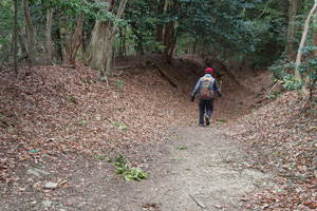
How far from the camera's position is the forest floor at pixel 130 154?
17.0 ft

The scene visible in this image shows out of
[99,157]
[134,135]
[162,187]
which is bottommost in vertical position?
[134,135]

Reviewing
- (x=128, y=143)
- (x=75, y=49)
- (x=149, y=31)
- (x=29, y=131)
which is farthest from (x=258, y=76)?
(x=29, y=131)

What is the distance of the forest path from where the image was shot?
5105 mm

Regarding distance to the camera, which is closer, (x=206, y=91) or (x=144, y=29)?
(x=206, y=91)

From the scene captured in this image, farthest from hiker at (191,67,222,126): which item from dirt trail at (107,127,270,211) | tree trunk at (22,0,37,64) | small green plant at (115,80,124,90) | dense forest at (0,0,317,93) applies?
tree trunk at (22,0,37,64)

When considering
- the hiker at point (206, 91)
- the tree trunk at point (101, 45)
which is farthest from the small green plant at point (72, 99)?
the hiker at point (206, 91)

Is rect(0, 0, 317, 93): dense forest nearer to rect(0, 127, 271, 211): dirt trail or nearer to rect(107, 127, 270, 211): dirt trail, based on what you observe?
rect(107, 127, 270, 211): dirt trail

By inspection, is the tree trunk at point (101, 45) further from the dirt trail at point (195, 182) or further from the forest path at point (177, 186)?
the forest path at point (177, 186)

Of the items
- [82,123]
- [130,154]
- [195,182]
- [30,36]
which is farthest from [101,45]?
[195,182]

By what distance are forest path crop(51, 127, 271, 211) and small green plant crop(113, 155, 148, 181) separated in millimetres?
147

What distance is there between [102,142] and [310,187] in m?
4.63

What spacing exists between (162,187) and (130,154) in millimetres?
1945

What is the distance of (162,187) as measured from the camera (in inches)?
231

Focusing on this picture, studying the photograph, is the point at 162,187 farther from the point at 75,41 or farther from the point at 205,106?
the point at 75,41
